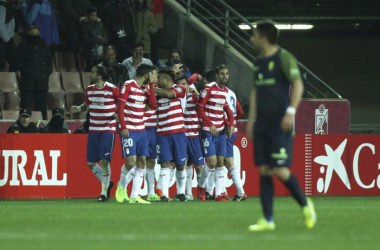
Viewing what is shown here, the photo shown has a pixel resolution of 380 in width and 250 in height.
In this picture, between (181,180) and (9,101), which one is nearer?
(181,180)

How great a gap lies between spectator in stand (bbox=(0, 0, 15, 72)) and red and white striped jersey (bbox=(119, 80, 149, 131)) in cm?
556

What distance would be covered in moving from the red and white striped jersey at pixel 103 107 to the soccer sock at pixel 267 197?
19.5 feet

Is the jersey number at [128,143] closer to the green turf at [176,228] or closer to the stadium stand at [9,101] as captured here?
the green turf at [176,228]

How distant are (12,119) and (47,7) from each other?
2831mm

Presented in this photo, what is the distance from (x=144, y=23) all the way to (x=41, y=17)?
8.17 feet

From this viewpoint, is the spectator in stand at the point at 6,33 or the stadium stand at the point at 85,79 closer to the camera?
the spectator in stand at the point at 6,33

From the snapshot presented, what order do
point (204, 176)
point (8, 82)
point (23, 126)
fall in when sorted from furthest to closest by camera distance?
1. point (8, 82)
2. point (23, 126)
3. point (204, 176)

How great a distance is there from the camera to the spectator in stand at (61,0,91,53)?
2016cm

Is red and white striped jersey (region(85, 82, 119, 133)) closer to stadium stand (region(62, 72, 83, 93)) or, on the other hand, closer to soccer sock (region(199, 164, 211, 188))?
soccer sock (region(199, 164, 211, 188))

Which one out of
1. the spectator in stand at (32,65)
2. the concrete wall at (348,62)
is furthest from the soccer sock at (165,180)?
the concrete wall at (348,62)

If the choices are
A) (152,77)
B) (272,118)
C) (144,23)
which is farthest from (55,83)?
(272,118)

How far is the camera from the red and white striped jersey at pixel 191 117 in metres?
15.4

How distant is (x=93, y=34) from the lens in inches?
766

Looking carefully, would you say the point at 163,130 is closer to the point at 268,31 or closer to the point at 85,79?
the point at 85,79
